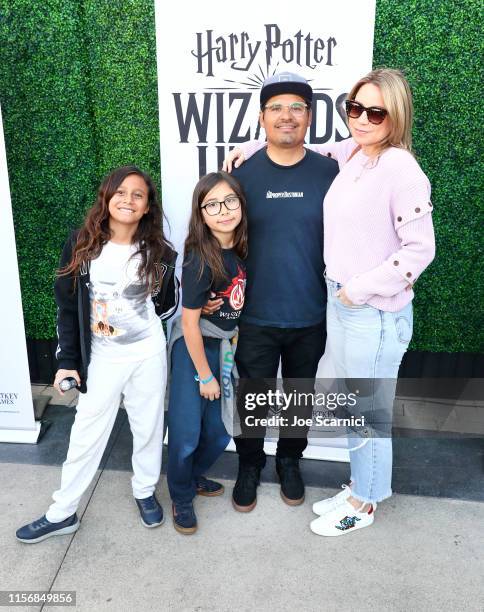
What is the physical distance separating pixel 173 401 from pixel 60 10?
7.83ft

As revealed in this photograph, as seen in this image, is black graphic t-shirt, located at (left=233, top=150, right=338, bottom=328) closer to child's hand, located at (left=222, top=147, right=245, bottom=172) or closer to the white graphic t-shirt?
child's hand, located at (left=222, top=147, right=245, bottom=172)

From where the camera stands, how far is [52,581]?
2.59 m

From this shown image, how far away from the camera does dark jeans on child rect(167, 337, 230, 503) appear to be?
8.96 ft

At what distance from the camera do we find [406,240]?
2.31 meters

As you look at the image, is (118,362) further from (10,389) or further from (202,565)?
(10,389)

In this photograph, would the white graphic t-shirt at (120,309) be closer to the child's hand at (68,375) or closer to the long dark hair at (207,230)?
the child's hand at (68,375)

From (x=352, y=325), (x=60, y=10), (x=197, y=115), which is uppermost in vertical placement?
(x=60, y=10)

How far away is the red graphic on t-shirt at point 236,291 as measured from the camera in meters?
2.58

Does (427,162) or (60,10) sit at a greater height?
(60,10)

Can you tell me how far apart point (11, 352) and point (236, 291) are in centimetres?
157

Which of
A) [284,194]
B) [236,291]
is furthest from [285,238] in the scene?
[236,291]

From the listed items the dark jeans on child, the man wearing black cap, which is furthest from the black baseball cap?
the dark jeans on child

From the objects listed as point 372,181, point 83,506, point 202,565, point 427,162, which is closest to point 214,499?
point 202,565

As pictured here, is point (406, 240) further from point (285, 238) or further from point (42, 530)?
point (42, 530)
